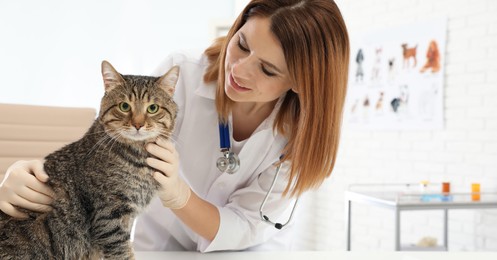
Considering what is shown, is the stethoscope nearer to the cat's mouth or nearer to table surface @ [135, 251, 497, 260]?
table surface @ [135, 251, 497, 260]

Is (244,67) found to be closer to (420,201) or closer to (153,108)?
(153,108)

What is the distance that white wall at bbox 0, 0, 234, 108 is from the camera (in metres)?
4.42

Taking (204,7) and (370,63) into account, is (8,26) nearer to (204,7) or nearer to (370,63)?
(204,7)

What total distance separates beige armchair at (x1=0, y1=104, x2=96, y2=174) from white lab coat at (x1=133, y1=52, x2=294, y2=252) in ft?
1.78

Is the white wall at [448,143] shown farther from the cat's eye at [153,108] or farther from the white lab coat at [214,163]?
the cat's eye at [153,108]

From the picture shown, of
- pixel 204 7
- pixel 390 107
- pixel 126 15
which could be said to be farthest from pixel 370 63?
pixel 126 15

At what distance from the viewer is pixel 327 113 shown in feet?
4.89

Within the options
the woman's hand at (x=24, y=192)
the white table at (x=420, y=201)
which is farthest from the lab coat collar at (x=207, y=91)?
the white table at (x=420, y=201)

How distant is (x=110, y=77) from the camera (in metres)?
1.25

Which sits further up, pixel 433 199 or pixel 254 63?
pixel 254 63

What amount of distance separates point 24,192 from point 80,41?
12.2 ft

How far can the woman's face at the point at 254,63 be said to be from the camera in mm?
1391

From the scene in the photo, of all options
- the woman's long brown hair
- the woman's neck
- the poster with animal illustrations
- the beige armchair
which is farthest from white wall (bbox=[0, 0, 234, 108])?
the woman's long brown hair

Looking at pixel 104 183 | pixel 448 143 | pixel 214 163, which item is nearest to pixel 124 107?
pixel 104 183
